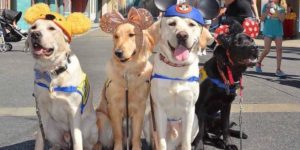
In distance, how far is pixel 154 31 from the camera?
4.16m

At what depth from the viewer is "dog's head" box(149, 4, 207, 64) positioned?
12.8 feet

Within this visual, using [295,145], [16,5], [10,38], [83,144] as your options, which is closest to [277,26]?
[295,145]

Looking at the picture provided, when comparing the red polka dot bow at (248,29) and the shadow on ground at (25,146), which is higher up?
the red polka dot bow at (248,29)

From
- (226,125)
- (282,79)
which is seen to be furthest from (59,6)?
(226,125)

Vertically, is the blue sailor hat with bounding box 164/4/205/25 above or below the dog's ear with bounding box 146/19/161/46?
above

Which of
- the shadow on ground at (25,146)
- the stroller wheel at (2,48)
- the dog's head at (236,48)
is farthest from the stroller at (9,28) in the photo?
the dog's head at (236,48)

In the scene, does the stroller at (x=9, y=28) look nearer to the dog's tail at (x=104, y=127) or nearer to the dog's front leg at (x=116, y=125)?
the dog's tail at (x=104, y=127)

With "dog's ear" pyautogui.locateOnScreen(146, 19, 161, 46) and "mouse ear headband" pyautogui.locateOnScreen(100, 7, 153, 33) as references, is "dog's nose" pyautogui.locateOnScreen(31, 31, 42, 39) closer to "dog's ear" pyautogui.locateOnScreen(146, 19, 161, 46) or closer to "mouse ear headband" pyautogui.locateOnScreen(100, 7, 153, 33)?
"mouse ear headband" pyautogui.locateOnScreen(100, 7, 153, 33)

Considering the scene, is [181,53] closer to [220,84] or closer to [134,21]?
[134,21]

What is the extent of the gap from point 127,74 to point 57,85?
65 centimetres

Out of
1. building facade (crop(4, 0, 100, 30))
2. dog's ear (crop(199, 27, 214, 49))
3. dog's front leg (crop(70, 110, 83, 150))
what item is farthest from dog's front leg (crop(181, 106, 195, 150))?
building facade (crop(4, 0, 100, 30))

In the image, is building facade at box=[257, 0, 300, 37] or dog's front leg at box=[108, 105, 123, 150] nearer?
dog's front leg at box=[108, 105, 123, 150]

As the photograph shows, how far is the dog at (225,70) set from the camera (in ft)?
14.8

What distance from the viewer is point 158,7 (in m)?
4.47
